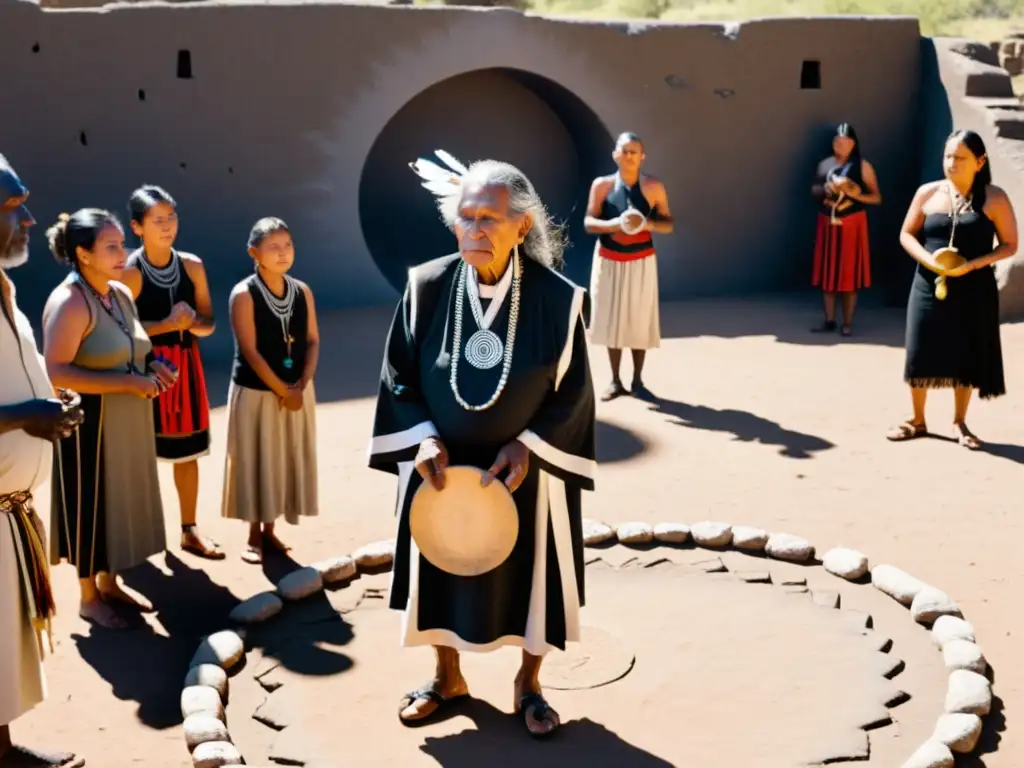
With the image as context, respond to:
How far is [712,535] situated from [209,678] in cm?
271

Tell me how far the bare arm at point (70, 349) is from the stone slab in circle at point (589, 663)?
6.86 feet

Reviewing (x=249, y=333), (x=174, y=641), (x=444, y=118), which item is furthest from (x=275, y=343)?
(x=444, y=118)

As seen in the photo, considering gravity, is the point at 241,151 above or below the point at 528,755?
Result: above

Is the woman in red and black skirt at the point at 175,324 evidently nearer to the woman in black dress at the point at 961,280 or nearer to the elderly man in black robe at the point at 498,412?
the elderly man in black robe at the point at 498,412

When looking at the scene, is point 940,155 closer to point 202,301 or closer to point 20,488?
point 202,301

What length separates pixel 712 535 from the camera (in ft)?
21.8

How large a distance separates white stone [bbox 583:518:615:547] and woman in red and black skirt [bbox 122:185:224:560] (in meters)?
1.84

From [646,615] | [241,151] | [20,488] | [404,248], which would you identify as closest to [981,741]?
[646,615]

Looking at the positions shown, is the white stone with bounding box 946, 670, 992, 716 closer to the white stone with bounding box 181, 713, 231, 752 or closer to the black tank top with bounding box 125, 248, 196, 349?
the white stone with bounding box 181, 713, 231, 752

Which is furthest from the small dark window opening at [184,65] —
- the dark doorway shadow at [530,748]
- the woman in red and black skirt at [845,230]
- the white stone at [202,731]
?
the dark doorway shadow at [530,748]

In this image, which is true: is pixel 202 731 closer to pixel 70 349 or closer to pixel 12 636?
pixel 12 636

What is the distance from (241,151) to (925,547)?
745 centimetres

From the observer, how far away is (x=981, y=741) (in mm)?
4766

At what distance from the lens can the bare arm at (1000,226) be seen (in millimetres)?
7863
